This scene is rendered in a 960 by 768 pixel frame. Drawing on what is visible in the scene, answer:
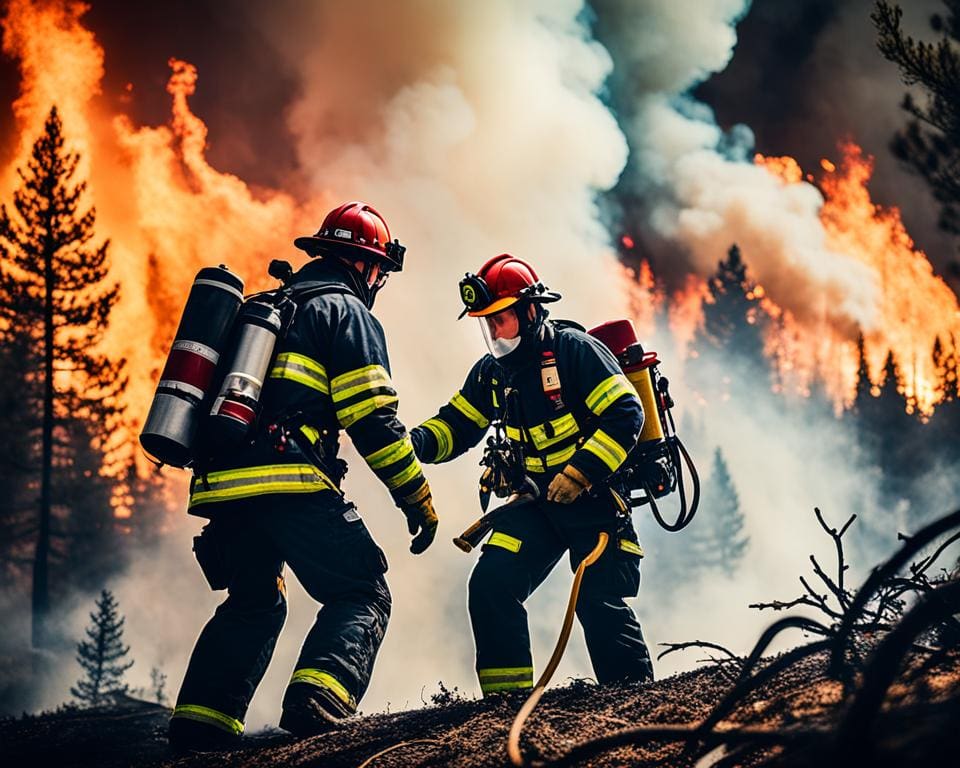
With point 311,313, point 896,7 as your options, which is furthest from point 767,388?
point 311,313

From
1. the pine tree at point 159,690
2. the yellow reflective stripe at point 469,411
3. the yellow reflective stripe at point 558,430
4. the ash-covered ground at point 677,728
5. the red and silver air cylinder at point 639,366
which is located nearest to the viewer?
the ash-covered ground at point 677,728

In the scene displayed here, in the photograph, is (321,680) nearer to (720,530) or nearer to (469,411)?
(469,411)

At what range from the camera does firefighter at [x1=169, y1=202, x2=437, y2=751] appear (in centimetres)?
358

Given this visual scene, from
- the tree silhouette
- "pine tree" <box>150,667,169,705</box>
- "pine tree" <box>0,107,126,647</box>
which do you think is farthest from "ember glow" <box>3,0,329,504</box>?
the tree silhouette

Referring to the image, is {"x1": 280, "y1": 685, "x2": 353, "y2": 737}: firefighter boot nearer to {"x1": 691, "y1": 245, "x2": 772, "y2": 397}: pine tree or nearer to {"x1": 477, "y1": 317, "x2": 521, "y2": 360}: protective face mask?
{"x1": 477, "y1": 317, "x2": 521, "y2": 360}: protective face mask

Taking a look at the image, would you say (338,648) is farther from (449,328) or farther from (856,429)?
(856,429)

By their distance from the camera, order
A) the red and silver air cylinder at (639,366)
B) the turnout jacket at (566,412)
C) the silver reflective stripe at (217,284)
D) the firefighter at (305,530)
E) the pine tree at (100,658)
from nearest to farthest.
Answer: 1. the firefighter at (305,530)
2. the silver reflective stripe at (217,284)
3. the turnout jacket at (566,412)
4. the red and silver air cylinder at (639,366)
5. the pine tree at (100,658)

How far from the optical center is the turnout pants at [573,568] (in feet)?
13.3

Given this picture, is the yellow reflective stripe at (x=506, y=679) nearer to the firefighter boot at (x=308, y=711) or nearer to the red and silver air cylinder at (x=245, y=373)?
the firefighter boot at (x=308, y=711)

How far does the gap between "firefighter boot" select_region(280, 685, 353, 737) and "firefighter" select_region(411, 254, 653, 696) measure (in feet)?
2.69

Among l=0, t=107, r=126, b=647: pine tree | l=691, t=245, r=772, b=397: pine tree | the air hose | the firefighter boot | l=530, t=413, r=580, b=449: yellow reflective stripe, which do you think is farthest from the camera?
l=691, t=245, r=772, b=397: pine tree

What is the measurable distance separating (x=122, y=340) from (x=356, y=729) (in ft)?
87.5

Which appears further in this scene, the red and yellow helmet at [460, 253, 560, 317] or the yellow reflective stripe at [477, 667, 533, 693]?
the red and yellow helmet at [460, 253, 560, 317]

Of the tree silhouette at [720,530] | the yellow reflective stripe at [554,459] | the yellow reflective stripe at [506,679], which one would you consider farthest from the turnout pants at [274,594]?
the tree silhouette at [720,530]
